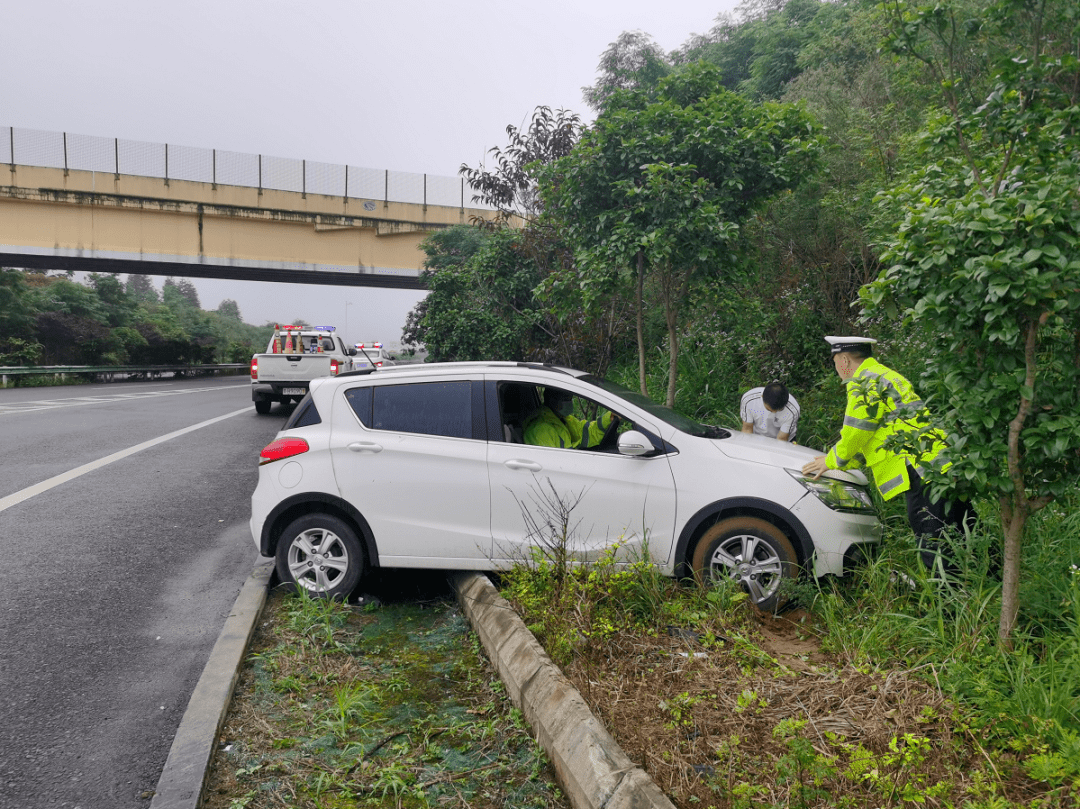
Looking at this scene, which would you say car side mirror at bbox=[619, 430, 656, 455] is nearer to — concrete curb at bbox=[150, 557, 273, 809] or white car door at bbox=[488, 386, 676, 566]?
white car door at bbox=[488, 386, 676, 566]

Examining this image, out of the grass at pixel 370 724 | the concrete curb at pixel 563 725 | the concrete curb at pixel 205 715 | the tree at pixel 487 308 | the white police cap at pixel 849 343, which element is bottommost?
the grass at pixel 370 724

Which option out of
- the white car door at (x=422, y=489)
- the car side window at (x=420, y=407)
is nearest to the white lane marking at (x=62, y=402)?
the car side window at (x=420, y=407)

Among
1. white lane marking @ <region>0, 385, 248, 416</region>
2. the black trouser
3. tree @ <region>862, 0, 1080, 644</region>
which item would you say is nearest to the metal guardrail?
white lane marking @ <region>0, 385, 248, 416</region>

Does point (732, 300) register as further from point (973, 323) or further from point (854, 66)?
point (854, 66)

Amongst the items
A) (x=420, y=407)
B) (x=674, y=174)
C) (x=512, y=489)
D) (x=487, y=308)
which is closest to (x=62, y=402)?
(x=487, y=308)

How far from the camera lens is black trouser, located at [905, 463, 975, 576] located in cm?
434

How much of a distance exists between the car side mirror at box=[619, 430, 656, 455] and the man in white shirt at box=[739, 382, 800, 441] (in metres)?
2.32

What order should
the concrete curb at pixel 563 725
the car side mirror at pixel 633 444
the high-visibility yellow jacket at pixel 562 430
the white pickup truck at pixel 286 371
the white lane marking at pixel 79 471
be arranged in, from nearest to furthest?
the concrete curb at pixel 563 725 < the car side mirror at pixel 633 444 < the high-visibility yellow jacket at pixel 562 430 < the white lane marking at pixel 79 471 < the white pickup truck at pixel 286 371

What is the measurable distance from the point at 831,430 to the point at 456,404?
16.4 feet

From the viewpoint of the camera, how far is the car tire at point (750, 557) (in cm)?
473

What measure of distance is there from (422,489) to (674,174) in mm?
4452

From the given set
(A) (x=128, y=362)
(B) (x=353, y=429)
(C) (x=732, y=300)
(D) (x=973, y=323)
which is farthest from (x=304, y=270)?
(D) (x=973, y=323)

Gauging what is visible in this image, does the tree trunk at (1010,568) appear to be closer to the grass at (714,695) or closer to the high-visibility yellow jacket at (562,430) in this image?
the grass at (714,695)

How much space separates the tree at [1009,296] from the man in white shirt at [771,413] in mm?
3377
